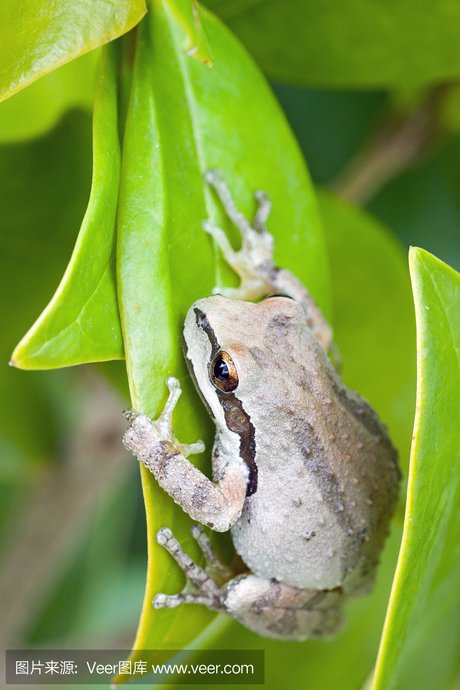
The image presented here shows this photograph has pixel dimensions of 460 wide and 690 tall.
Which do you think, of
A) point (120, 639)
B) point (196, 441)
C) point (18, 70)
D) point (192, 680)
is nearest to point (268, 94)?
point (18, 70)

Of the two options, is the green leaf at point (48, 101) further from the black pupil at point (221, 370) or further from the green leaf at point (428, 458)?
the green leaf at point (428, 458)

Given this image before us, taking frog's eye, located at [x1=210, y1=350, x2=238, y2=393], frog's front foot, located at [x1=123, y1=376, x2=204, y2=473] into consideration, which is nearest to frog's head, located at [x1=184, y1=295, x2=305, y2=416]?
A: frog's eye, located at [x1=210, y1=350, x2=238, y2=393]

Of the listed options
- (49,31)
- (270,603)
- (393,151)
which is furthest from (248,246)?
(393,151)

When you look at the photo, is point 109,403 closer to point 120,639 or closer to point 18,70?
point 120,639

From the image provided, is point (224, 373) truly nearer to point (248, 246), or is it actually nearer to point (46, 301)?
point (248, 246)

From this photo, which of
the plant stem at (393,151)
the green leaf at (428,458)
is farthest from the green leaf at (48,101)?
the plant stem at (393,151)

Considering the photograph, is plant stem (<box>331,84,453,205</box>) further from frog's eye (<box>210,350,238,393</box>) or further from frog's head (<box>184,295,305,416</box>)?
frog's eye (<box>210,350,238,393</box>)
